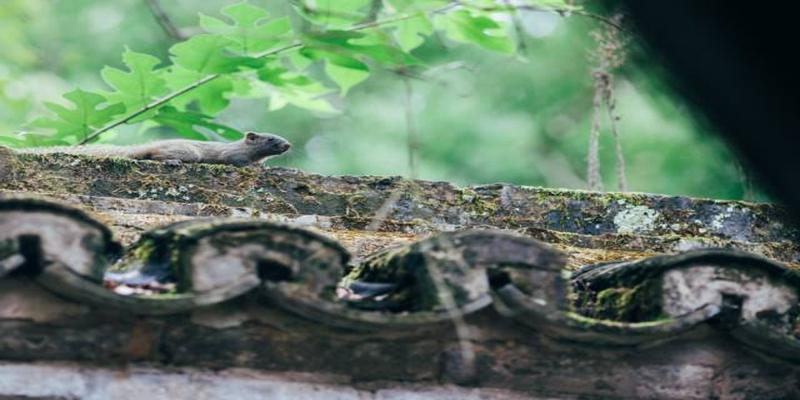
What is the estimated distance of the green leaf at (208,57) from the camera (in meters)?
3.69

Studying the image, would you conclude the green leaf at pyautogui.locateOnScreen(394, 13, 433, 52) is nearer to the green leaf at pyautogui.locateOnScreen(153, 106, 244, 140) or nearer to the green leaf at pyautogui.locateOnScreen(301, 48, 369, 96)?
the green leaf at pyautogui.locateOnScreen(301, 48, 369, 96)

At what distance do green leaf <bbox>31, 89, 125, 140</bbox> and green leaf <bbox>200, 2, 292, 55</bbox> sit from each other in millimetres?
486

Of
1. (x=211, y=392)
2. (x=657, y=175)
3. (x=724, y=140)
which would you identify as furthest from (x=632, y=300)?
(x=657, y=175)

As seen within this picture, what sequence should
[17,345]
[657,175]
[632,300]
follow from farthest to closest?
[657,175]
[632,300]
[17,345]

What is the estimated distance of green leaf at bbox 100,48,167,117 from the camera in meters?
3.88

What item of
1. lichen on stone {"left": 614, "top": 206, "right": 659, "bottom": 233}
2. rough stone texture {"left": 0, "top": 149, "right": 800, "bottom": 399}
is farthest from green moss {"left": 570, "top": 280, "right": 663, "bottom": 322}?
lichen on stone {"left": 614, "top": 206, "right": 659, "bottom": 233}

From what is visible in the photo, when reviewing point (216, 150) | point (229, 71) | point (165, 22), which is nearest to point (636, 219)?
point (229, 71)

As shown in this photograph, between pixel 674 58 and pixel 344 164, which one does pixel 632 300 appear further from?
pixel 344 164

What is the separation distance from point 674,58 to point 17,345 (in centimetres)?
156

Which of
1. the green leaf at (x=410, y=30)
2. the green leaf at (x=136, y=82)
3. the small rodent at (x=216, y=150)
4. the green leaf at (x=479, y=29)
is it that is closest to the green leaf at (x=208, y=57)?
the green leaf at (x=136, y=82)

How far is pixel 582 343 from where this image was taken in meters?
2.37

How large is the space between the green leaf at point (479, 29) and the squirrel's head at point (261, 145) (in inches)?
91.7

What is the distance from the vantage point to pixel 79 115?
3984 mm

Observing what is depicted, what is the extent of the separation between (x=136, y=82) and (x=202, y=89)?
217 mm
